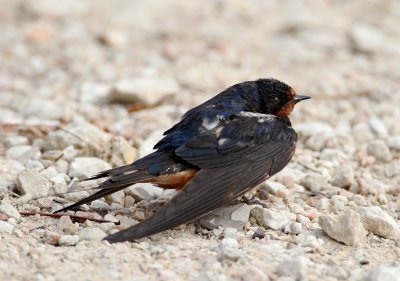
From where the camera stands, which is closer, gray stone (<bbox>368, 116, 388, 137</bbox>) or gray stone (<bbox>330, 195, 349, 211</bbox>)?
gray stone (<bbox>330, 195, 349, 211</bbox>)

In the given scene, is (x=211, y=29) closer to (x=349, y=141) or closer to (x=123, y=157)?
(x=349, y=141)

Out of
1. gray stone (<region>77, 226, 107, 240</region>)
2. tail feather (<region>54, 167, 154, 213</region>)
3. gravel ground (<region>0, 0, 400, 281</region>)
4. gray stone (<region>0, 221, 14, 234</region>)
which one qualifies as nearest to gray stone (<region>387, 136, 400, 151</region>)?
gravel ground (<region>0, 0, 400, 281</region>)

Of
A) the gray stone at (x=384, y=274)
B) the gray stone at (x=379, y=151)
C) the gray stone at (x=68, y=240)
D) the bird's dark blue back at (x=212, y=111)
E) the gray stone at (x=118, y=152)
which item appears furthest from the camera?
the gray stone at (x=379, y=151)

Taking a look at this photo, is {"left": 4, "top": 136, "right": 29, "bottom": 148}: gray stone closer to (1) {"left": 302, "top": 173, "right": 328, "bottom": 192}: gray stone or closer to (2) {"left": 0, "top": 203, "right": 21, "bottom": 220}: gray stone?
(2) {"left": 0, "top": 203, "right": 21, "bottom": 220}: gray stone

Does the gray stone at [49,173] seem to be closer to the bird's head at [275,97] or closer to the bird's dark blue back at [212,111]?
the bird's dark blue back at [212,111]

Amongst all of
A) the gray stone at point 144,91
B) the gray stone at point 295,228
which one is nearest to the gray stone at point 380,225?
the gray stone at point 295,228

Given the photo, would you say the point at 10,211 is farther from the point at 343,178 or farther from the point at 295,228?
the point at 343,178
